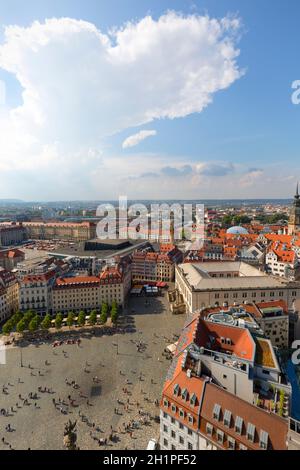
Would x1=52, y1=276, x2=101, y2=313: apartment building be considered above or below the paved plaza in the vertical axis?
above

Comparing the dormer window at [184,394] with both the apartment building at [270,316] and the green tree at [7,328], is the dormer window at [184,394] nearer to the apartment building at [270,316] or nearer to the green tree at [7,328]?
the apartment building at [270,316]

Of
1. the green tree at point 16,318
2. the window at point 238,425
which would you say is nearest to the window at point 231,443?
the window at point 238,425

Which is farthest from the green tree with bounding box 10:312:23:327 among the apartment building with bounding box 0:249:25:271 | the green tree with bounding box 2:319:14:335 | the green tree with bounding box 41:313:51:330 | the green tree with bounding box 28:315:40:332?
the apartment building with bounding box 0:249:25:271

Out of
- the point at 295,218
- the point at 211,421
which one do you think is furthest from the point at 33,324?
the point at 295,218

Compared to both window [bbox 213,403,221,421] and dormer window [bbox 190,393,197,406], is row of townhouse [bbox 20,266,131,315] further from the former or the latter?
window [bbox 213,403,221,421]

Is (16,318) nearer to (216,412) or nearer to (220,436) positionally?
(216,412)
